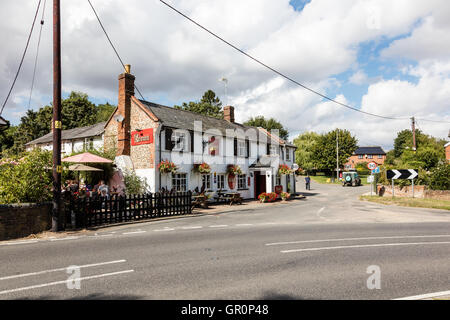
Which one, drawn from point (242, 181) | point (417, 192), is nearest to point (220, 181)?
point (242, 181)

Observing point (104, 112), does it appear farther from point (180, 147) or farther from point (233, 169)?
point (180, 147)

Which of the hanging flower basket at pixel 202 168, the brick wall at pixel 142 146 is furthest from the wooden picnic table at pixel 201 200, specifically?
the brick wall at pixel 142 146

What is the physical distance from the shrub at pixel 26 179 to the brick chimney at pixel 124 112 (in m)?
8.80

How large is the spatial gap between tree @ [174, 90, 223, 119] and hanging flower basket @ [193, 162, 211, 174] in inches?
1520

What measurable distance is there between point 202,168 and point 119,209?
27.0ft

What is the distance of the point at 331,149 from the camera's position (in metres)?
59.4

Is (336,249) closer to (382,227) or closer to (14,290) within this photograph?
(382,227)

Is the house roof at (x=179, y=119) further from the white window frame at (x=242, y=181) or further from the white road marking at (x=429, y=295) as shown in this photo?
the white road marking at (x=429, y=295)

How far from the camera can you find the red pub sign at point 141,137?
19.4 metres

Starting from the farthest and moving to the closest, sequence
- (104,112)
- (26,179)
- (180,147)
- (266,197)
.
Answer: (104,112) → (266,197) → (180,147) → (26,179)

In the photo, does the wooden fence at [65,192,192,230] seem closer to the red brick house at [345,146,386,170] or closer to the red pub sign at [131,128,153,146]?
the red pub sign at [131,128,153,146]
